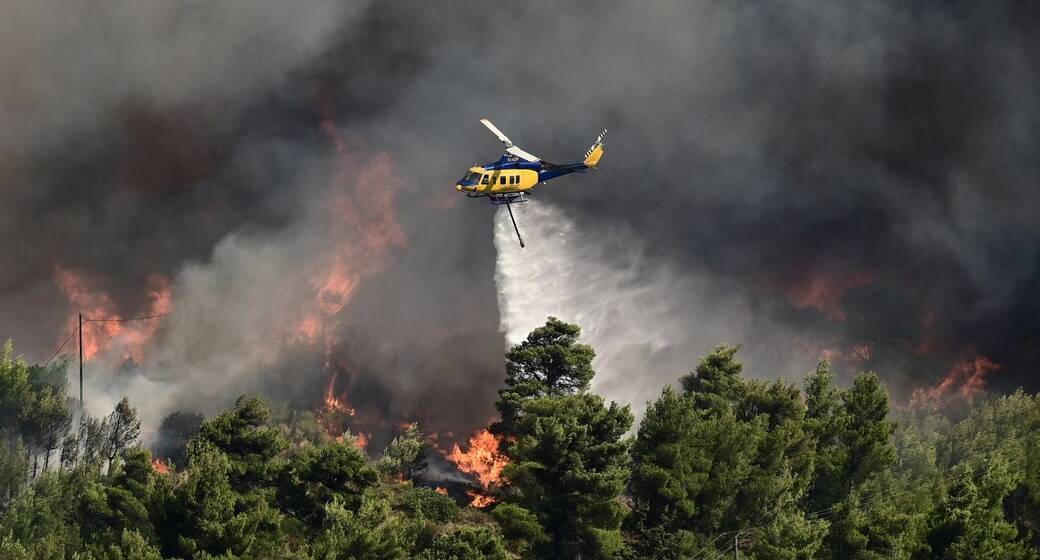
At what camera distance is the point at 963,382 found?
184500 millimetres

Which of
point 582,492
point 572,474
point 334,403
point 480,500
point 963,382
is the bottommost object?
point 582,492

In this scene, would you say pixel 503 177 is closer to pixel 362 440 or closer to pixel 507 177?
pixel 507 177

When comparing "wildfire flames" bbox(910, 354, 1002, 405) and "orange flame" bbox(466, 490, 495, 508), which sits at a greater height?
"wildfire flames" bbox(910, 354, 1002, 405)

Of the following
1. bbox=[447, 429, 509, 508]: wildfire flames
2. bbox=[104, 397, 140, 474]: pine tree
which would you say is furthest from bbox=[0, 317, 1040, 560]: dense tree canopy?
bbox=[447, 429, 509, 508]: wildfire flames

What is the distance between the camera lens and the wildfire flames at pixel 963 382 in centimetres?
18150

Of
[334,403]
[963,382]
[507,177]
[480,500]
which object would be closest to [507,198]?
[507,177]

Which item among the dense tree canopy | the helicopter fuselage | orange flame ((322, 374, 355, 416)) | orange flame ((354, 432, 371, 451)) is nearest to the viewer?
the dense tree canopy

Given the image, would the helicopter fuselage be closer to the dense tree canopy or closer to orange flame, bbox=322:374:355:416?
the dense tree canopy

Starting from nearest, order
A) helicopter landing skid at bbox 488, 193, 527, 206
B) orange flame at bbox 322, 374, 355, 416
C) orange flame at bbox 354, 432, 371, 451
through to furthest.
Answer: helicopter landing skid at bbox 488, 193, 527, 206, orange flame at bbox 354, 432, 371, 451, orange flame at bbox 322, 374, 355, 416

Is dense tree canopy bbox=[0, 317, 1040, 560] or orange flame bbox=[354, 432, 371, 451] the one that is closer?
dense tree canopy bbox=[0, 317, 1040, 560]

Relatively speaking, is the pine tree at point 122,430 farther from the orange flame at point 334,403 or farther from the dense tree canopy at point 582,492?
the orange flame at point 334,403

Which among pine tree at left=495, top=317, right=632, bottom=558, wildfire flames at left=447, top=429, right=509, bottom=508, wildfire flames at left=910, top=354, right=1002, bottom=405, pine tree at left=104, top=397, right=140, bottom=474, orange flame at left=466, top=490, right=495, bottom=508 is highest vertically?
wildfire flames at left=910, top=354, right=1002, bottom=405

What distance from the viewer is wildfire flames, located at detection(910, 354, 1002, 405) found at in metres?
182

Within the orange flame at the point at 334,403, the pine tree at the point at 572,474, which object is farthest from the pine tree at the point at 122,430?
the pine tree at the point at 572,474
